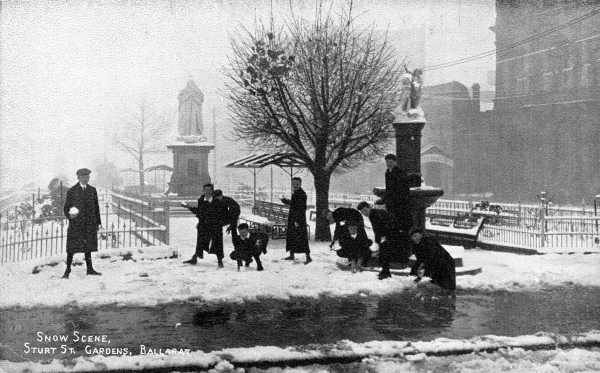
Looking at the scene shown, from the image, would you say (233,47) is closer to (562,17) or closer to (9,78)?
(9,78)

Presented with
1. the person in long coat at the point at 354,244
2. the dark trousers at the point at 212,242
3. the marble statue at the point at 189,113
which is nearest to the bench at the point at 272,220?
the dark trousers at the point at 212,242

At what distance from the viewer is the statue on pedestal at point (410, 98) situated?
11.0 m

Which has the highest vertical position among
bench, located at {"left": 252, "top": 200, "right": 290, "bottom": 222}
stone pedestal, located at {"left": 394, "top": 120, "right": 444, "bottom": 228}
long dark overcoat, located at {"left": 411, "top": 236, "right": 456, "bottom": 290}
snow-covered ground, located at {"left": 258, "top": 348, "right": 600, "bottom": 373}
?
stone pedestal, located at {"left": 394, "top": 120, "right": 444, "bottom": 228}

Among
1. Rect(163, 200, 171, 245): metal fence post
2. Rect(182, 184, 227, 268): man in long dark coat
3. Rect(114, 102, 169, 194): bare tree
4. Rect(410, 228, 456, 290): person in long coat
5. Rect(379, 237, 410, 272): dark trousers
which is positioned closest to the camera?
Rect(410, 228, 456, 290): person in long coat

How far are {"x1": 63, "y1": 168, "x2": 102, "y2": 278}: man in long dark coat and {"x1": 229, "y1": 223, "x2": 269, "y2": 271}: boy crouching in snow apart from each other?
262 centimetres

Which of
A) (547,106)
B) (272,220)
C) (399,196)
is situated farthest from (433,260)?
(547,106)

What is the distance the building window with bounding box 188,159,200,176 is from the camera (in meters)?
23.3

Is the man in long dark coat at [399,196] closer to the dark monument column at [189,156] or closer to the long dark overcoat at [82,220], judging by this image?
the long dark overcoat at [82,220]

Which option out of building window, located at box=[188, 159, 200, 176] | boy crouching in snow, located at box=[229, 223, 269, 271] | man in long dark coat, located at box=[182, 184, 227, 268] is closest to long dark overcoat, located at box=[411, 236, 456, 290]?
boy crouching in snow, located at box=[229, 223, 269, 271]

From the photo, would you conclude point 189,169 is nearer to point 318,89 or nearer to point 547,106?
point 318,89

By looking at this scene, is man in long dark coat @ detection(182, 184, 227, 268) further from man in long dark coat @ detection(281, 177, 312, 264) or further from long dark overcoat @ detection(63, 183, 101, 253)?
long dark overcoat @ detection(63, 183, 101, 253)

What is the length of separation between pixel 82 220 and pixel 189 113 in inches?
623

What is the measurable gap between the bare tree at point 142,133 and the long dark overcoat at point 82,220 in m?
20.4

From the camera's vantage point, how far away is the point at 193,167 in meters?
23.4
